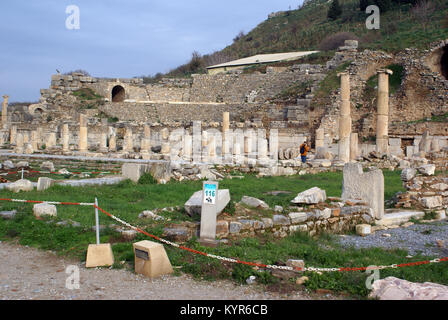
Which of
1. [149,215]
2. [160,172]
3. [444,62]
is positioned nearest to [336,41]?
[444,62]

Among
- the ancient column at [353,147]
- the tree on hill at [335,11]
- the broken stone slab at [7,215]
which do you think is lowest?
the broken stone slab at [7,215]

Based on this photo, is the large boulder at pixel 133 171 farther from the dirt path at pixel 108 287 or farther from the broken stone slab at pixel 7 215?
the dirt path at pixel 108 287

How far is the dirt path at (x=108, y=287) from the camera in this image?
5083mm

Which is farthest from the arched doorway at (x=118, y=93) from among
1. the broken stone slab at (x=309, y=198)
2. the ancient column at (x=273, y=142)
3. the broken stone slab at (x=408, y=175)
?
the broken stone slab at (x=309, y=198)

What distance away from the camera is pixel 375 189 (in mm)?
9734

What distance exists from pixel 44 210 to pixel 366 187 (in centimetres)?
685

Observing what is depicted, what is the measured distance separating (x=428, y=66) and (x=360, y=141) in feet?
26.4

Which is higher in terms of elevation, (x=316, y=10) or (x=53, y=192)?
(x=316, y=10)

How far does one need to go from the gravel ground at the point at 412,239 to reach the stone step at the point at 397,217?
0.36 m

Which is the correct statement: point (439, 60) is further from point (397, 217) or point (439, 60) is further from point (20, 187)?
point (20, 187)

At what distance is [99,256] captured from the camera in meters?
6.21
